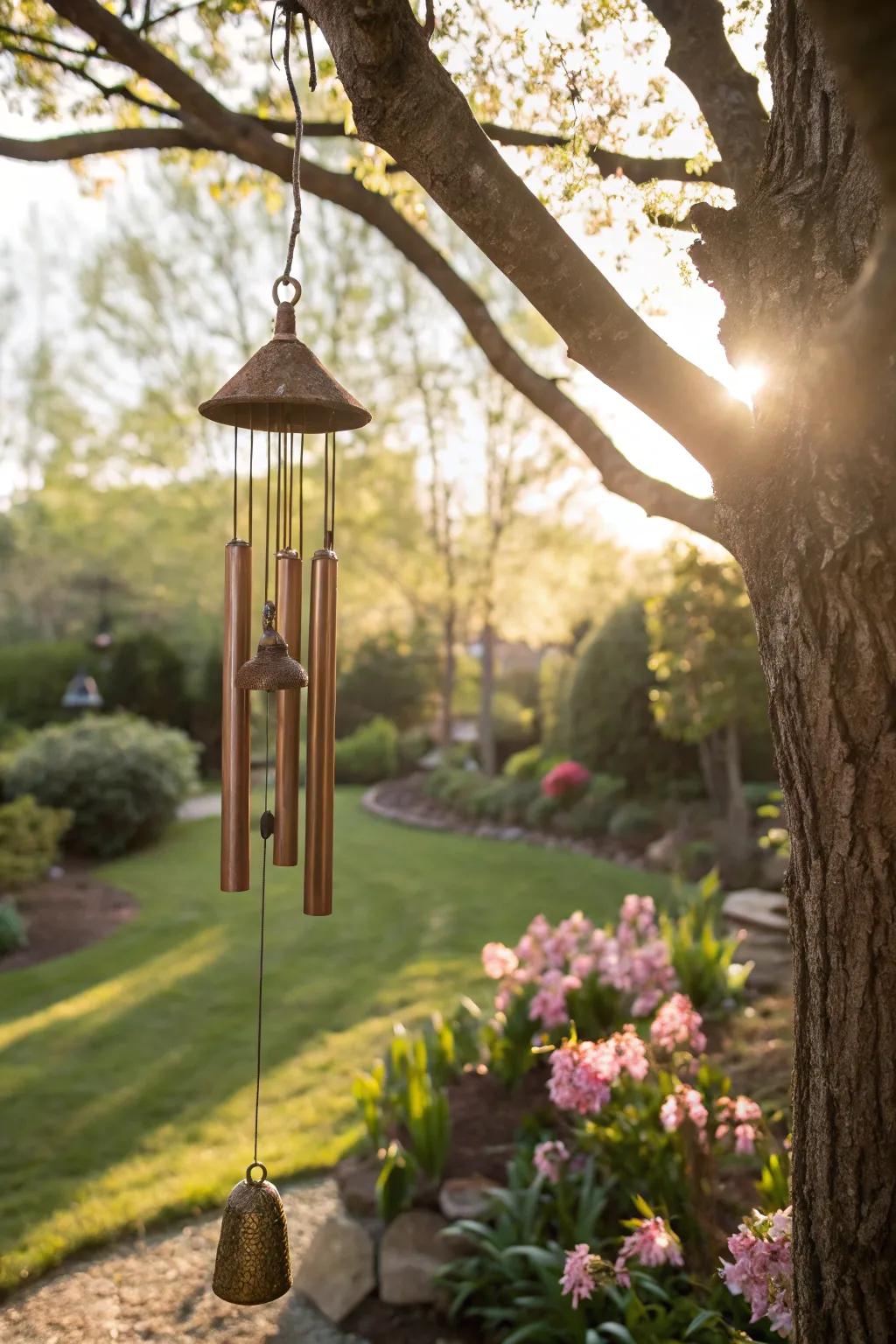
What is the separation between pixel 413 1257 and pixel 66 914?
6167 millimetres

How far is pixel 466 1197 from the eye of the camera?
3.86 meters

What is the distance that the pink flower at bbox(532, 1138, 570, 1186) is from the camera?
352cm

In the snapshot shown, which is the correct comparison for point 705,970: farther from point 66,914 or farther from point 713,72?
point 66,914

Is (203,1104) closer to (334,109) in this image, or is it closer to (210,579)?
(334,109)

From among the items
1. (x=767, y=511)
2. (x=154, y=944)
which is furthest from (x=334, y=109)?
(x=154, y=944)

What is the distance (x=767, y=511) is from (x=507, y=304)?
1394 cm

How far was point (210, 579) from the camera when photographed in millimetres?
17828

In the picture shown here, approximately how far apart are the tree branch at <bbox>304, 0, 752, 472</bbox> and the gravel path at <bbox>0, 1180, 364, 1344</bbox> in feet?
10.3

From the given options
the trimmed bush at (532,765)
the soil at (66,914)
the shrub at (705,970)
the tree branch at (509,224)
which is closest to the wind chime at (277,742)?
the tree branch at (509,224)

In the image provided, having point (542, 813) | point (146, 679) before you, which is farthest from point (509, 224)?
point (146, 679)

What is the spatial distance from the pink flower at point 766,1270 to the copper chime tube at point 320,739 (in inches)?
49.8

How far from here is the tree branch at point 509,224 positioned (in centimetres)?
191

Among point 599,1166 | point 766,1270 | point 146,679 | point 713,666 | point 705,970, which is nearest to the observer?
point 766,1270

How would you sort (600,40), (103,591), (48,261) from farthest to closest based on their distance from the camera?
(103,591), (48,261), (600,40)
